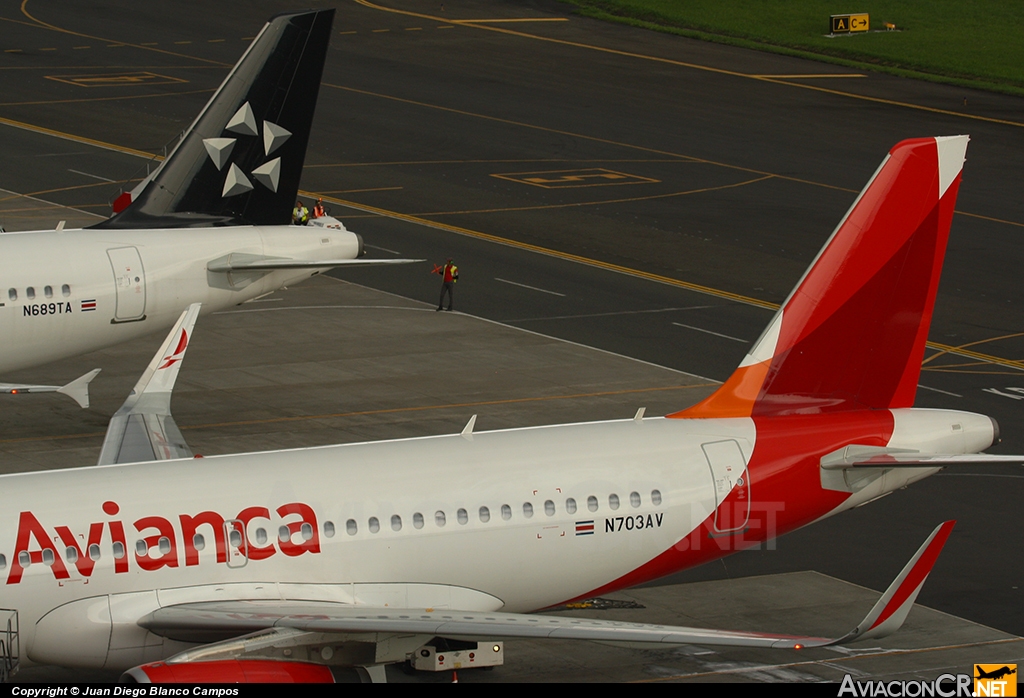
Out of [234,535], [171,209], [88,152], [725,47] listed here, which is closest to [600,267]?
[171,209]

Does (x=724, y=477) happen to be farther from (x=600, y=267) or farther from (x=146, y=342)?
(x=600, y=267)

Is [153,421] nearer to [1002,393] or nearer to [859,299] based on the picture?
[859,299]

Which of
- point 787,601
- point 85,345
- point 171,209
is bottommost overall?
point 787,601

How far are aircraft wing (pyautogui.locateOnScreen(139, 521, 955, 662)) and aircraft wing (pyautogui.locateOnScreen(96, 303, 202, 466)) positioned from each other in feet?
19.1

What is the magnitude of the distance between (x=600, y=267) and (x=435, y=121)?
26.6m

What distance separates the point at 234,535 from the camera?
23.7m

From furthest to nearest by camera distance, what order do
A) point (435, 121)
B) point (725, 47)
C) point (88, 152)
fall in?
point (725, 47), point (435, 121), point (88, 152)

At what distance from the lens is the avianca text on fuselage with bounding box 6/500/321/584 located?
74.6 ft

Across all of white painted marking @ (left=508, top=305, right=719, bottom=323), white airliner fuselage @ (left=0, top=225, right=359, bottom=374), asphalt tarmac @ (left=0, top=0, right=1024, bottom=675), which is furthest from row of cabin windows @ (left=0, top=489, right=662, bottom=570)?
white painted marking @ (left=508, top=305, right=719, bottom=323)

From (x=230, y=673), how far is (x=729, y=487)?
930cm

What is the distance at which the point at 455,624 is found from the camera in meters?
21.9

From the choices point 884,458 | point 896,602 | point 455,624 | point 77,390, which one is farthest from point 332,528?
point 77,390

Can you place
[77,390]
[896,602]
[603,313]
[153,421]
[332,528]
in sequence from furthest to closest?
[603,313] < [77,390] < [153,421] < [332,528] < [896,602]

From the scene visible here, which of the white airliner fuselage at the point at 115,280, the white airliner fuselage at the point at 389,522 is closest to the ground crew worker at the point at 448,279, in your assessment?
the white airliner fuselage at the point at 115,280
